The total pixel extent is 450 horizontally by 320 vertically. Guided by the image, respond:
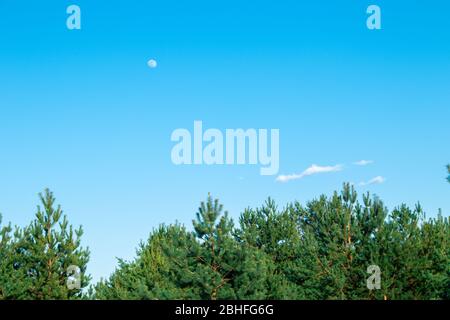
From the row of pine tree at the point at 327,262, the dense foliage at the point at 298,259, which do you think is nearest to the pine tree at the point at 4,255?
the row of pine tree at the point at 327,262

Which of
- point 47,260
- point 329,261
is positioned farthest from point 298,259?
point 47,260

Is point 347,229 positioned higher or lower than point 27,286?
higher

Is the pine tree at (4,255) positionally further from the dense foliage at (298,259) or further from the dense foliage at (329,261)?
the dense foliage at (298,259)

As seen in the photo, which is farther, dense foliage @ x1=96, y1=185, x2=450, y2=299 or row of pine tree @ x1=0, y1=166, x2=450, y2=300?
row of pine tree @ x1=0, y1=166, x2=450, y2=300

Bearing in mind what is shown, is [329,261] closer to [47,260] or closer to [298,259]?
[298,259]

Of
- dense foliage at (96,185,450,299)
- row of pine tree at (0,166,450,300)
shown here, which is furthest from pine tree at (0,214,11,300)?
dense foliage at (96,185,450,299)

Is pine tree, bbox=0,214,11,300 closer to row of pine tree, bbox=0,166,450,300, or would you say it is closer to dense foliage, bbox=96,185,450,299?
row of pine tree, bbox=0,166,450,300

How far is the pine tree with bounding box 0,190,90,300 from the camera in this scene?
31.1 m

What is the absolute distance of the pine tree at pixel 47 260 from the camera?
31.1m
